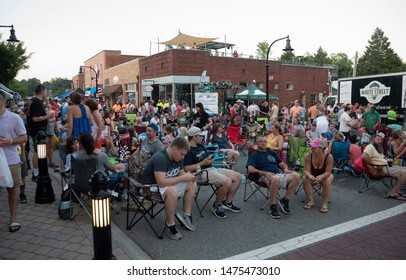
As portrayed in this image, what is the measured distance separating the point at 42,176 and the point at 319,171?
14.7 ft

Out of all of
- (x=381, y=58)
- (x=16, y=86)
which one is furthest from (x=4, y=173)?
(x=381, y=58)

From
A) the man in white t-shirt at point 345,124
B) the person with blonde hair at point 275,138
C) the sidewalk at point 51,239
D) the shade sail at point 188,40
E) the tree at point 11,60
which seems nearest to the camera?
the sidewalk at point 51,239

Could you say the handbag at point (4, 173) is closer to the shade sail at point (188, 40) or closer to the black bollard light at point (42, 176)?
the black bollard light at point (42, 176)

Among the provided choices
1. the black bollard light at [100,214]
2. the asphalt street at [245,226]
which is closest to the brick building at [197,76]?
the asphalt street at [245,226]

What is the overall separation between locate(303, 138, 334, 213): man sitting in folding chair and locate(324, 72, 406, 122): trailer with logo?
9.59 m

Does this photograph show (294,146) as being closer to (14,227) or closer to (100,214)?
(100,214)

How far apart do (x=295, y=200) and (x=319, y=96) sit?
31.0m

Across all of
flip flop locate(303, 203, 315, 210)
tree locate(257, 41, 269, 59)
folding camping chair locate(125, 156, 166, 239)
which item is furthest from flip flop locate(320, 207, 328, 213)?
tree locate(257, 41, 269, 59)

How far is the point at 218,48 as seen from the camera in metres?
31.9

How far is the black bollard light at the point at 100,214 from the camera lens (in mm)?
2775

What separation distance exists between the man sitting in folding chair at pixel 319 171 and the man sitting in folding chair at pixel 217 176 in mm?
1147

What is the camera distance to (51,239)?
12.0 feet

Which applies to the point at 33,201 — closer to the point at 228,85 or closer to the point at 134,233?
the point at 134,233
